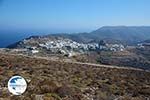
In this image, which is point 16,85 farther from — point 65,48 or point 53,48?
point 65,48

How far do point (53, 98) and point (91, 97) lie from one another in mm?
2524

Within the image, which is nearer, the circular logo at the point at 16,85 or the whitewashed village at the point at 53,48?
the circular logo at the point at 16,85

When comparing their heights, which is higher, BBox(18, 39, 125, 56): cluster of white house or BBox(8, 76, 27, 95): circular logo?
BBox(8, 76, 27, 95): circular logo

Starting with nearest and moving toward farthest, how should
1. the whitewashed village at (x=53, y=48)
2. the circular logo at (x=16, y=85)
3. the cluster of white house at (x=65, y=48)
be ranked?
the circular logo at (x=16, y=85) → the whitewashed village at (x=53, y=48) → the cluster of white house at (x=65, y=48)

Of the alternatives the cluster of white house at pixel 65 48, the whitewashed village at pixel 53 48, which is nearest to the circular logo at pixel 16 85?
the whitewashed village at pixel 53 48

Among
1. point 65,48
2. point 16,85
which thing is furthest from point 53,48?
point 16,85

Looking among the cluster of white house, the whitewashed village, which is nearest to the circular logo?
the whitewashed village

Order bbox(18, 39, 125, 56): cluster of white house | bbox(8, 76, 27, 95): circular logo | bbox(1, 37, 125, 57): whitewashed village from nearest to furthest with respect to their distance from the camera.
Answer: bbox(8, 76, 27, 95): circular logo
bbox(1, 37, 125, 57): whitewashed village
bbox(18, 39, 125, 56): cluster of white house

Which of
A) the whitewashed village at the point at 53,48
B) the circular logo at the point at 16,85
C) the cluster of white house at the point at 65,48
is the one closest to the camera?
the circular logo at the point at 16,85

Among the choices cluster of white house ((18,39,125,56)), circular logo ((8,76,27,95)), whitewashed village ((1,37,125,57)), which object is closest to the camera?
circular logo ((8,76,27,95))

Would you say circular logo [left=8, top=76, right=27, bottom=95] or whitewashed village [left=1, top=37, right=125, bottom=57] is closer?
A: circular logo [left=8, top=76, right=27, bottom=95]

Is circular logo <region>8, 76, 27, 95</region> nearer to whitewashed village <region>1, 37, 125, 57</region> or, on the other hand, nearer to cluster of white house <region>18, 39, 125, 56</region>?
whitewashed village <region>1, 37, 125, 57</region>

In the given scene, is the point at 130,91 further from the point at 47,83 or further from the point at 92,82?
the point at 47,83

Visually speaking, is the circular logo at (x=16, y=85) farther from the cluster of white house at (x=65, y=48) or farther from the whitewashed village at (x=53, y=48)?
the cluster of white house at (x=65, y=48)
